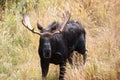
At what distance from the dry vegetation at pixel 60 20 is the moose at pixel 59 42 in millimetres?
236

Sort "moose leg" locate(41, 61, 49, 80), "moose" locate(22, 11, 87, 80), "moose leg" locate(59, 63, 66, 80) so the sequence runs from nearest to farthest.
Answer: "moose" locate(22, 11, 87, 80) < "moose leg" locate(41, 61, 49, 80) < "moose leg" locate(59, 63, 66, 80)

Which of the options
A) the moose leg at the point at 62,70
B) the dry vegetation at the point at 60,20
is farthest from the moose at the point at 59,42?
the dry vegetation at the point at 60,20

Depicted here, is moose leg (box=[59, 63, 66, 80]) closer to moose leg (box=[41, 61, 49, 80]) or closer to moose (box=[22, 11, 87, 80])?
moose (box=[22, 11, 87, 80])

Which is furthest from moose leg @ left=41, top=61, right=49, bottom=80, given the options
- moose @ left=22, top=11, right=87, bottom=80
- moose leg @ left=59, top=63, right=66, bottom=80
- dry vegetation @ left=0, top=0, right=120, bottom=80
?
dry vegetation @ left=0, top=0, right=120, bottom=80

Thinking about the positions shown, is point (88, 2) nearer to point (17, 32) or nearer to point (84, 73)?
point (17, 32)

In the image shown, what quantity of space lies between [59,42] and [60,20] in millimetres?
2111

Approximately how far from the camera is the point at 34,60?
6766 mm

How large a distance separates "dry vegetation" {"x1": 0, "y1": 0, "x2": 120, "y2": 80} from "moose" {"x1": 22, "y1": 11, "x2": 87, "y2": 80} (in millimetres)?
236

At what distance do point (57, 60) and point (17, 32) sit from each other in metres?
2.28

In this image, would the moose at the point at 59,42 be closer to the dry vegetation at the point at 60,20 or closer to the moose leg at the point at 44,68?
the moose leg at the point at 44,68

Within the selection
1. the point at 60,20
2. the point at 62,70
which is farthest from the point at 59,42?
the point at 60,20

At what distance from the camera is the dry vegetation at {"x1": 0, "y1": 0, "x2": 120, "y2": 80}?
229 inches

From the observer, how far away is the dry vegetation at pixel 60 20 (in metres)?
5.82

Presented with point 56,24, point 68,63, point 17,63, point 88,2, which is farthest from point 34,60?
point 88,2
